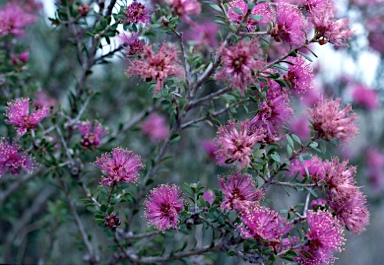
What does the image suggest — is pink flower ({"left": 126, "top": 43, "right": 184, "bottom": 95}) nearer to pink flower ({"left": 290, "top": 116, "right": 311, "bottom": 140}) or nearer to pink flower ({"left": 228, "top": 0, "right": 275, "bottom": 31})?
pink flower ({"left": 228, "top": 0, "right": 275, "bottom": 31})

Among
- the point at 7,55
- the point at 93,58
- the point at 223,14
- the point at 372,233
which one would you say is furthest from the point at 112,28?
the point at 372,233

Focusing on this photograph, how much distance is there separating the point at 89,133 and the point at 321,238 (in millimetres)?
1062

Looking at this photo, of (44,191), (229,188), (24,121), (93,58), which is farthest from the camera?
(44,191)

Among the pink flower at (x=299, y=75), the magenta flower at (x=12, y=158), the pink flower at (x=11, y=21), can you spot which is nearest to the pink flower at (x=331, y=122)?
the pink flower at (x=299, y=75)

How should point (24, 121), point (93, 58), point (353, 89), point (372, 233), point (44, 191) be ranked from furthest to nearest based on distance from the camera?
point (372, 233), point (353, 89), point (44, 191), point (93, 58), point (24, 121)

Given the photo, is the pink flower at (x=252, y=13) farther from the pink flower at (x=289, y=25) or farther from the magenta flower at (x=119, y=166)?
the magenta flower at (x=119, y=166)

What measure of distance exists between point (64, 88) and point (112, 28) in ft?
6.20

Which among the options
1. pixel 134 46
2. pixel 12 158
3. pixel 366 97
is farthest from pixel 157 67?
pixel 366 97

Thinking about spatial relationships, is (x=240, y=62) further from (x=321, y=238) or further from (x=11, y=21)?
(x=11, y=21)

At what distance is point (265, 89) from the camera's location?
4.68ft

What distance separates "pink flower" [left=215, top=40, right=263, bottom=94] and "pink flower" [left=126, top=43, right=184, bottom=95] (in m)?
0.21

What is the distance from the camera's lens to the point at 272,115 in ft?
4.72

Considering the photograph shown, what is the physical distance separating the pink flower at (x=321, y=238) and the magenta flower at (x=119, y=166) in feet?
1.95

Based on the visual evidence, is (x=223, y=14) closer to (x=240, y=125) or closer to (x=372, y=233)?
(x=240, y=125)
